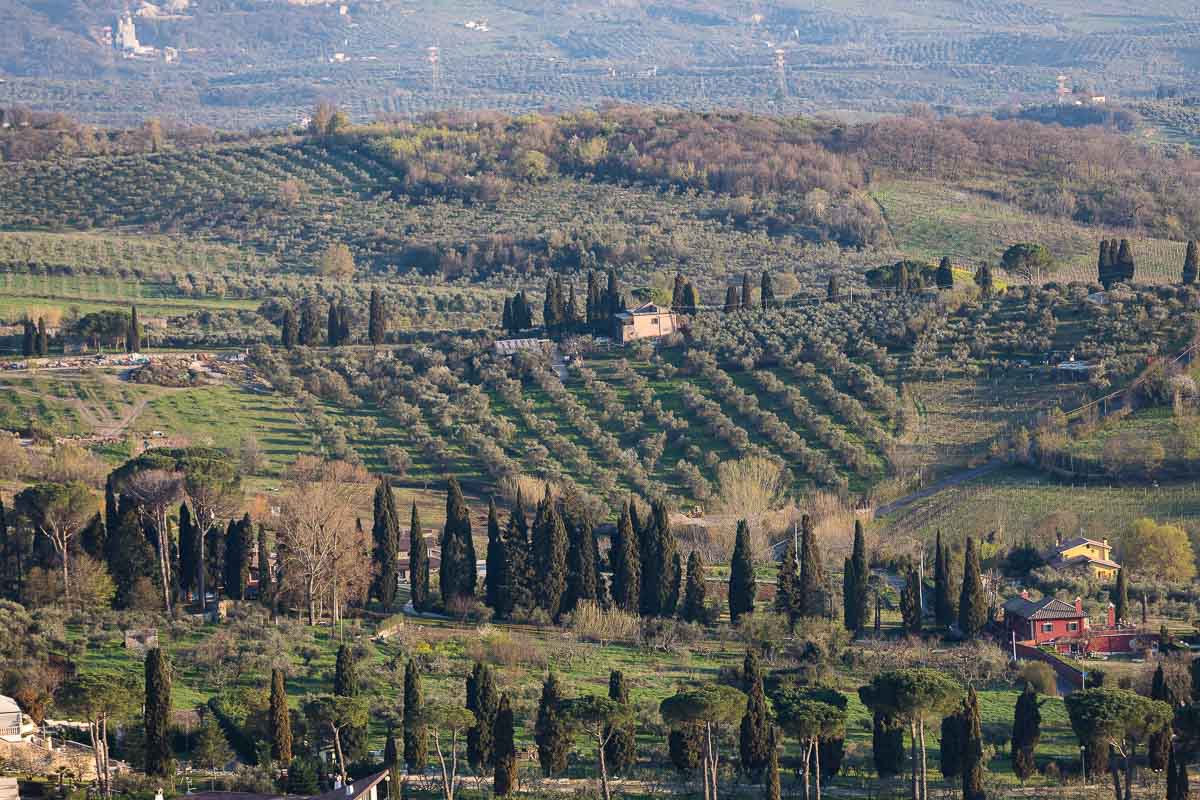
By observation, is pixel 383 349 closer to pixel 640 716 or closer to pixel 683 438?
pixel 683 438

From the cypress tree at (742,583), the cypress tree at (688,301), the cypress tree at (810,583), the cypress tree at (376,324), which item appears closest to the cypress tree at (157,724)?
the cypress tree at (742,583)

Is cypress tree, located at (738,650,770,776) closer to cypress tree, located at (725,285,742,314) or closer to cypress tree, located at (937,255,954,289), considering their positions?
cypress tree, located at (725,285,742,314)

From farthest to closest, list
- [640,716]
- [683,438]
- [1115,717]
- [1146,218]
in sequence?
[1146,218]
[683,438]
[640,716]
[1115,717]

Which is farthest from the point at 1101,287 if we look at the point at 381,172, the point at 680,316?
the point at 381,172

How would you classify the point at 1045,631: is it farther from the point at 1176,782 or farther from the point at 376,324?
the point at 376,324

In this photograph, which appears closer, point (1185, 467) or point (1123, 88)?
point (1185, 467)

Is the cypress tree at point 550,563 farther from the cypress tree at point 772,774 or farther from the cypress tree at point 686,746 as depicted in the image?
the cypress tree at point 772,774

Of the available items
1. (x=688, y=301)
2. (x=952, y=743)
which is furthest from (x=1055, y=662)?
(x=688, y=301)
